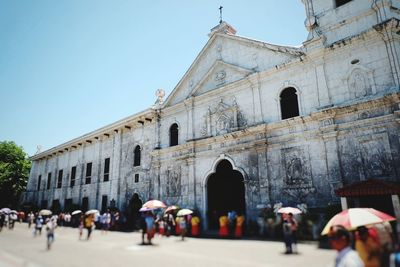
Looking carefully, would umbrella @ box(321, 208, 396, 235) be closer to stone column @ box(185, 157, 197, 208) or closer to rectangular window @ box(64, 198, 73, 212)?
stone column @ box(185, 157, 197, 208)

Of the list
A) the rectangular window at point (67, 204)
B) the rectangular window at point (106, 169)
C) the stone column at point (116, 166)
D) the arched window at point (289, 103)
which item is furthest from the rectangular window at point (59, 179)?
the arched window at point (289, 103)

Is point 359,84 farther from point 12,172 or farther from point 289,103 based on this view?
point 12,172

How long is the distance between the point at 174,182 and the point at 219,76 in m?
8.11

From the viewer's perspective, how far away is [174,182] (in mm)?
18734

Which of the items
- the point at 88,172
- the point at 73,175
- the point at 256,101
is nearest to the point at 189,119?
the point at 256,101

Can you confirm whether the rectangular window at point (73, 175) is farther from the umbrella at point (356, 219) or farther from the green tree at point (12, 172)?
the umbrella at point (356, 219)

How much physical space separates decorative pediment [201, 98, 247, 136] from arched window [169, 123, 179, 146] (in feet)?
9.56

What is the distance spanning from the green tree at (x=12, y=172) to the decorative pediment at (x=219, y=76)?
33.0 m

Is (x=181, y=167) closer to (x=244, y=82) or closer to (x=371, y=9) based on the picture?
(x=244, y=82)

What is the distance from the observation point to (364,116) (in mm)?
11852

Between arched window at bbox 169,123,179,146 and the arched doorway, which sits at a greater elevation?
arched window at bbox 169,123,179,146

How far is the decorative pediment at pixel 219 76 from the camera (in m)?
Answer: 17.0

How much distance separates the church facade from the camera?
11.8 m

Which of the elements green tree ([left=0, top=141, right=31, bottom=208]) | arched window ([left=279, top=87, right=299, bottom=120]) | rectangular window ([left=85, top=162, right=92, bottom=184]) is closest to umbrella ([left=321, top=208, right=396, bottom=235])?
arched window ([left=279, top=87, right=299, bottom=120])
